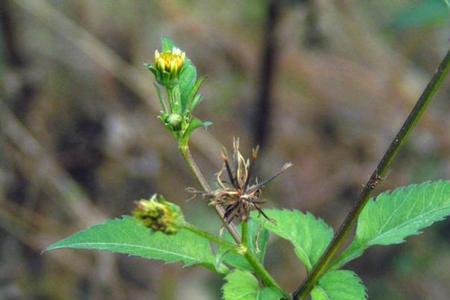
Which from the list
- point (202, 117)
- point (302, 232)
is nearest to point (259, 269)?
point (302, 232)

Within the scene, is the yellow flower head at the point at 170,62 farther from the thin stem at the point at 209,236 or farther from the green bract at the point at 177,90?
the thin stem at the point at 209,236

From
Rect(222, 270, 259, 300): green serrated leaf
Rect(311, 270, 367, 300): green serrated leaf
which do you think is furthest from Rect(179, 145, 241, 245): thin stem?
Rect(311, 270, 367, 300): green serrated leaf

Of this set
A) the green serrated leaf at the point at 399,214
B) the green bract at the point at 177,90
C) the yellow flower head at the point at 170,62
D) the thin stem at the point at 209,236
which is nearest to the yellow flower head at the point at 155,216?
the thin stem at the point at 209,236

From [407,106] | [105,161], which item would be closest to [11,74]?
[105,161]

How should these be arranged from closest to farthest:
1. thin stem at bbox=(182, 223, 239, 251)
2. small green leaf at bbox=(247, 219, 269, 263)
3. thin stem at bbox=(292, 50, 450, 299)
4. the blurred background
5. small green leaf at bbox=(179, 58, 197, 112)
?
1. thin stem at bbox=(292, 50, 450, 299)
2. thin stem at bbox=(182, 223, 239, 251)
3. small green leaf at bbox=(179, 58, 197, 112)
4. small green leaf at bbox=(247, 219, 269, 263)
5. the blurred background

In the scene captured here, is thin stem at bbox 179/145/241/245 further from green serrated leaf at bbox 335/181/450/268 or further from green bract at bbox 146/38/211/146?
green serrated leaf at bbox 335/181/450/268

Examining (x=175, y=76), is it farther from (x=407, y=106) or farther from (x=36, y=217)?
(x=407, y=106)
